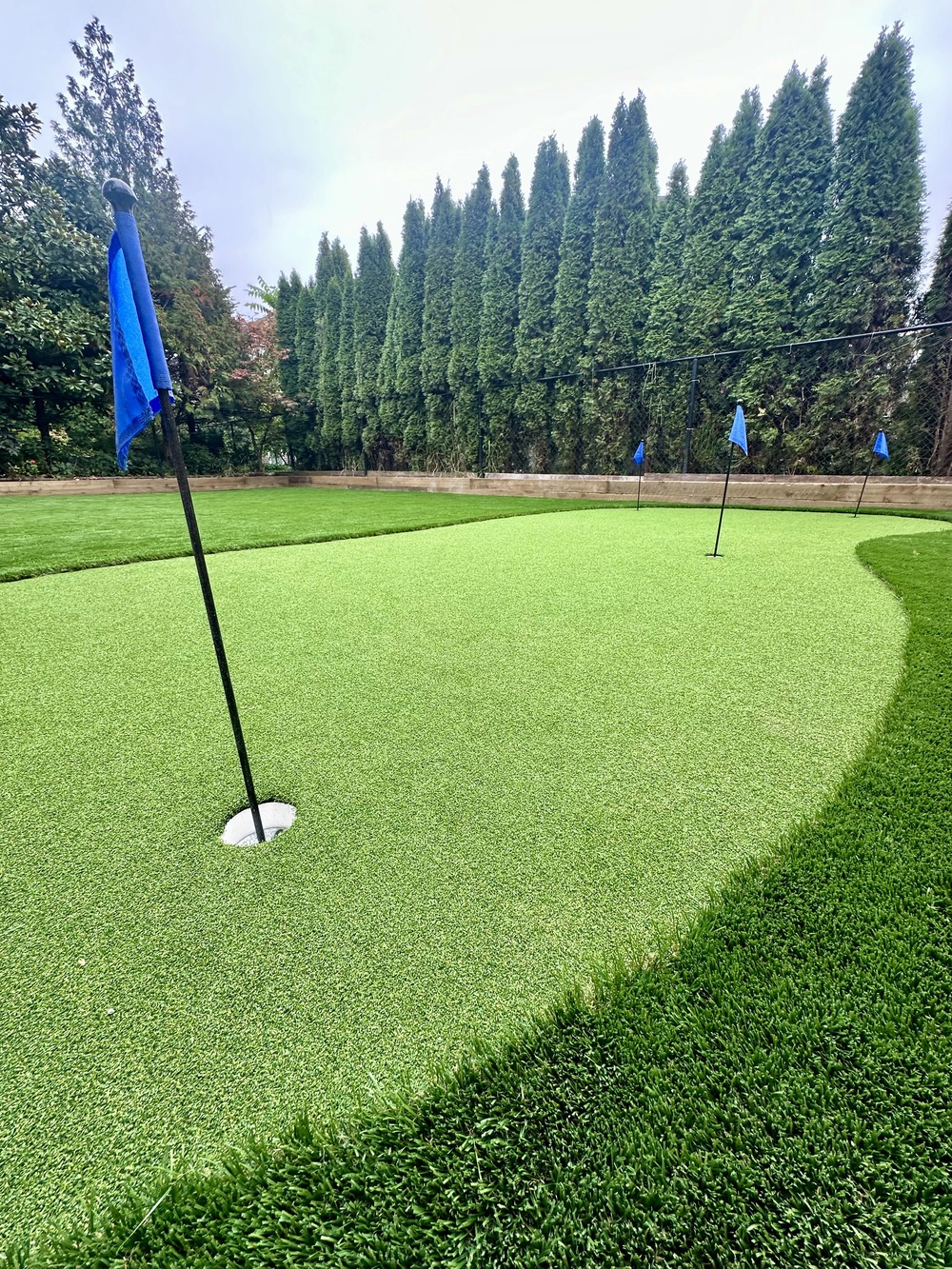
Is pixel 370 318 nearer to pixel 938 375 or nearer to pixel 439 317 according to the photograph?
pixel 439 317

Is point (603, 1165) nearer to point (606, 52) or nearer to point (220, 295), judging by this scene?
point (606, 52)

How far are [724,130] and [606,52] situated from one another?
282 cm

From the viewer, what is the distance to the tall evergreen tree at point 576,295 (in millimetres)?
11641

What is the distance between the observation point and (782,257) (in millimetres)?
9484

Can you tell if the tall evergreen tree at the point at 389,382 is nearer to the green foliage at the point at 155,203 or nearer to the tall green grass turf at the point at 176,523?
the green foliage at the point at 155,203

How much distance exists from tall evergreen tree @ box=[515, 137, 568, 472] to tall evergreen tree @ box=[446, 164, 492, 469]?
1.50 metres

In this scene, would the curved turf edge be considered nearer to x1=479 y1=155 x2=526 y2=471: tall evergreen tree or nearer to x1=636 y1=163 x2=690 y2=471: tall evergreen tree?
x1=636 y1=163 x2=690 y2=471: tall evergreen tree

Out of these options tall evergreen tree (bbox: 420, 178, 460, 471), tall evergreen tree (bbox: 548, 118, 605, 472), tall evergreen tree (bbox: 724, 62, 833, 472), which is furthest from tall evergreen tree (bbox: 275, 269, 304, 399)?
tall evergreen tree (bbox: 724, 62, 833, 472)

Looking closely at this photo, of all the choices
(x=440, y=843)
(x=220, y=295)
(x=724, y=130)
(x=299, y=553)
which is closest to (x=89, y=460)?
(x=220, y=295)

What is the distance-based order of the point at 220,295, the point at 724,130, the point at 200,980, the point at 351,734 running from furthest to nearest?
the point at 220,295 → the point at 724,130 → the point at 351,734 → the point at 200,980

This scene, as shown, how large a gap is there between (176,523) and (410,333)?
11279 millimetres

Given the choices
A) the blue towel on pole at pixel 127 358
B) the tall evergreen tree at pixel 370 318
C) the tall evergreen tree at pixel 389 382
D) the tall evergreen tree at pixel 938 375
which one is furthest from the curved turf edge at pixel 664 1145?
the tall evergreen tree at pixel 370 318

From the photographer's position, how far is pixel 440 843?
1.39m

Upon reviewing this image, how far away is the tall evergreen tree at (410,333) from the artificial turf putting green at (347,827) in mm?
14359
